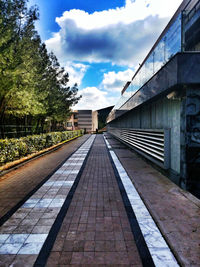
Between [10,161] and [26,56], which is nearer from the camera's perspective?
[10,161]

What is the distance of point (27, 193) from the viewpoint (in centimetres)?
485

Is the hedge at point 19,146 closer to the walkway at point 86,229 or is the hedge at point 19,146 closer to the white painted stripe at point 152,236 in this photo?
the walkway at point 86,229

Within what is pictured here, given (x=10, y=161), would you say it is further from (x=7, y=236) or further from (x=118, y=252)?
(x=118, y=252)

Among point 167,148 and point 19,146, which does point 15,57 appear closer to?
→ point 19,146

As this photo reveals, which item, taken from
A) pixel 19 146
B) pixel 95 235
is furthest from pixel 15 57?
pixel 95 235

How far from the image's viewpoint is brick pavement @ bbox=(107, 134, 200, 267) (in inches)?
98.0

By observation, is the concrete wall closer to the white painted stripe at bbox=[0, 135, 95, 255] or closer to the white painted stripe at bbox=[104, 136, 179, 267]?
the white painted stripe at bbox=[104, 136, 179, 267]

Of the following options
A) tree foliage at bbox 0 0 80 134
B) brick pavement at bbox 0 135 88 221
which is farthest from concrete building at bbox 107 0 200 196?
tree foliage at bbox 0 0 80 134

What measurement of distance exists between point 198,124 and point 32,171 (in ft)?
22.4

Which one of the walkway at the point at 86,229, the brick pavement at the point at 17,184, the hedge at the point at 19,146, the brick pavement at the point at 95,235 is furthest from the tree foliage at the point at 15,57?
the brick pavement at the point at 95,235

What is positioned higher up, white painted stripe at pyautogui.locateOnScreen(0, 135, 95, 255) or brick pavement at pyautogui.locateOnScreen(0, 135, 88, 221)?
white painted stripe at pyautogui.locateOnScreen(0, 135, 95, 255)

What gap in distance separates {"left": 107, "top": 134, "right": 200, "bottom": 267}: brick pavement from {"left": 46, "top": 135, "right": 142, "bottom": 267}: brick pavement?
66cm

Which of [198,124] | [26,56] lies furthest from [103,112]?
[198,124]

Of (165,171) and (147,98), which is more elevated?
(147,98)
